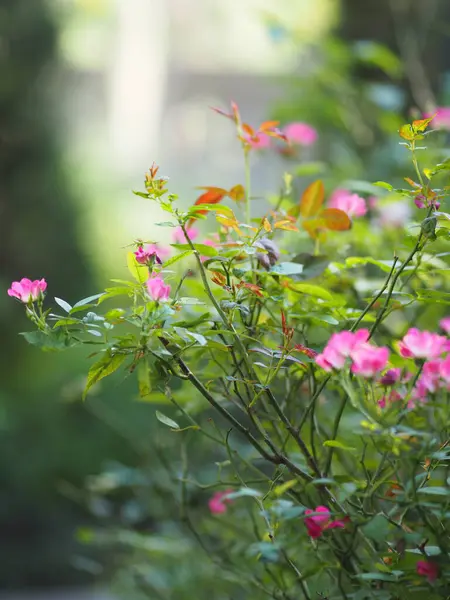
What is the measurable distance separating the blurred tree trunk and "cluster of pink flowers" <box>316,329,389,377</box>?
1.30 metres

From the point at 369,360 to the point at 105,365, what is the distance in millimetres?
195

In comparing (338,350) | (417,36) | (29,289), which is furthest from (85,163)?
(338,350)

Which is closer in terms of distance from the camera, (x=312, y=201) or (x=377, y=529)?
(x=377, y=529)

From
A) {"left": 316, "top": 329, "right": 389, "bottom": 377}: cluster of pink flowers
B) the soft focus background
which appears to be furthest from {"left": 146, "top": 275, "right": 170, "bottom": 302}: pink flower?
the soft focus background

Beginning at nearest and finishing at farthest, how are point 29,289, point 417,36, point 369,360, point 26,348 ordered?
point 369,360 → point 29,289 → point 417,36 → point 26,348

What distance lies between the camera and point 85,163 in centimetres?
321

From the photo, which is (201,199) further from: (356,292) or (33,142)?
(33,142)

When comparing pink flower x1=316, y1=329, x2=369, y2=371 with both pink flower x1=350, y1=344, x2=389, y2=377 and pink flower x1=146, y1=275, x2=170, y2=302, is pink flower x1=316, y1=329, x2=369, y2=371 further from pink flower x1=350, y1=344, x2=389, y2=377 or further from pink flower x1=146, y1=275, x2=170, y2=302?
pink flower x1=146, y1=275, x2=170, y2=302

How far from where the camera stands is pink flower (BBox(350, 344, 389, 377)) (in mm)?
494

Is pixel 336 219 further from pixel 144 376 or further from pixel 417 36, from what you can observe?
pixel 417 36

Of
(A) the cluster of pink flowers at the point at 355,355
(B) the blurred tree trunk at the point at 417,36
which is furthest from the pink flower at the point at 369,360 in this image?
(B) the blurred tree trunk at the point at 417,36

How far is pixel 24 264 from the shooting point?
9.87 ft

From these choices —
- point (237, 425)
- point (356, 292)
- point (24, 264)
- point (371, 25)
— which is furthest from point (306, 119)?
point (24, 264)

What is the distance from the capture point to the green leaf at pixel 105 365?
58 cm
